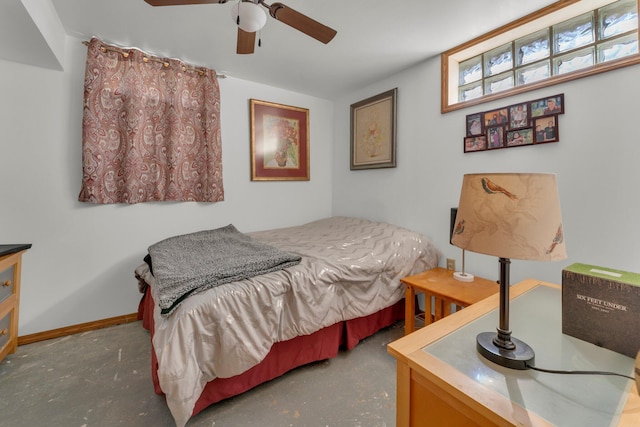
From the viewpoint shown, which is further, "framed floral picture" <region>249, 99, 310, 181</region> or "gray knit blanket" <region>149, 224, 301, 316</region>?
"framed floral picture" <region>249, 99, 310, 181</region>

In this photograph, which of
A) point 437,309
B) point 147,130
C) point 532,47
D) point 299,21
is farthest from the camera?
point 147,130

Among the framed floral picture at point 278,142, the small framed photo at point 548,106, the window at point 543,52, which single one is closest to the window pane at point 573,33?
the window at point 543,52

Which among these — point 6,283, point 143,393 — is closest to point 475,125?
point 143,393

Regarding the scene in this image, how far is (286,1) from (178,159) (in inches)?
61.9

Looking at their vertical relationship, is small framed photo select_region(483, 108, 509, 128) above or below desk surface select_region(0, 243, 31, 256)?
above

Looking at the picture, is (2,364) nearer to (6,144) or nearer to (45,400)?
(45,400)

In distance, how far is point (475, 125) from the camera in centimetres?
216

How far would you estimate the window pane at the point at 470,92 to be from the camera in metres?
2.29

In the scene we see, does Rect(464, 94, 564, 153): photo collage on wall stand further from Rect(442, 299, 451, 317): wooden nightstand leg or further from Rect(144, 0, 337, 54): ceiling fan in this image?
Rect(144, 0, 337, 54): ceiling fan

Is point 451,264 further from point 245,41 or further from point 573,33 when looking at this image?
point 245,41

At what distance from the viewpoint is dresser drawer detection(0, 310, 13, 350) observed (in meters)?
1.70

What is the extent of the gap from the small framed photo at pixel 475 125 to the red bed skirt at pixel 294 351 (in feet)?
5.03

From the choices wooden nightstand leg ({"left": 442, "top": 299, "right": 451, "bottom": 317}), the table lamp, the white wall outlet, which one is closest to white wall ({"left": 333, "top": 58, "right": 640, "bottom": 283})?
the white wall outlet

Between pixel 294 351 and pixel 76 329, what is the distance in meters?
1.88
